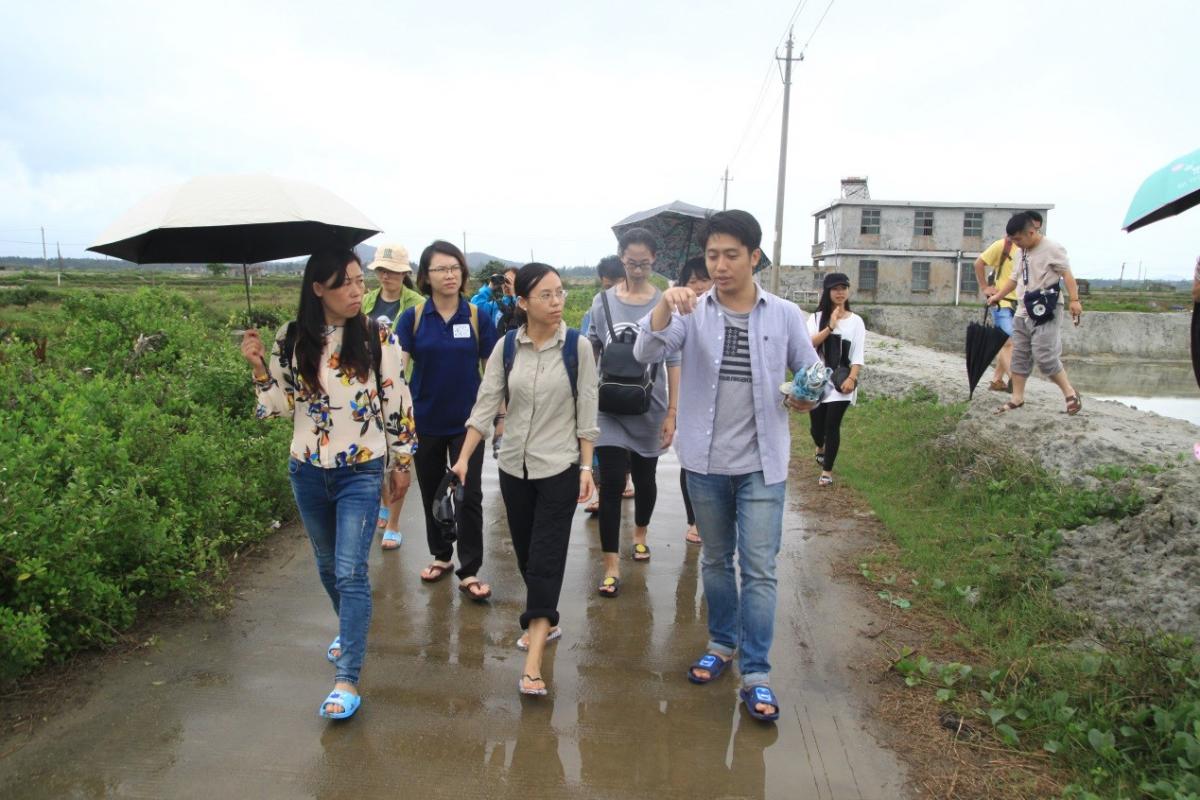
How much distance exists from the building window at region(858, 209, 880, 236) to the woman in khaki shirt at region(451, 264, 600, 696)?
1557 inches

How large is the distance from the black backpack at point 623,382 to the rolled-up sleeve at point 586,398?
0.66m

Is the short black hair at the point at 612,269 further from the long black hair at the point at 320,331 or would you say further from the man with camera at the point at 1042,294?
the man with camera at the point at 1042,294

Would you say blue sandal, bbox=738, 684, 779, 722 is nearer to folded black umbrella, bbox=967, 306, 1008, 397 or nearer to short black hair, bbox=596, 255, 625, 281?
short black hair, bbox=596, 255, 625, 281

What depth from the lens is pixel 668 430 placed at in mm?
4359

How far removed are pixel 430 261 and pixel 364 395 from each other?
1369mm

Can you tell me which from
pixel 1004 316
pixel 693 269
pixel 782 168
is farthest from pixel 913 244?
pixel 693 269

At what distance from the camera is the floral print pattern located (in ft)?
10.1

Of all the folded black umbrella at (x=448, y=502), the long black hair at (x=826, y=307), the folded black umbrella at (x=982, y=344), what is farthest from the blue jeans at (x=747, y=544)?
the folded black umbrella at (x=982, y=344)

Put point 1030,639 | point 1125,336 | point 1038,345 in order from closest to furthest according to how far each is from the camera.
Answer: point 1030,639 → point 1038,345 → point 1125,336

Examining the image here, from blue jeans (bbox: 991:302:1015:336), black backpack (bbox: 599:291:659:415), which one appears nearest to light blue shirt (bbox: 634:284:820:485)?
black backpack (bbox: 599:291:659:415)

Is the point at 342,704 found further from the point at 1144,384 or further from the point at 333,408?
the point at 1144,384

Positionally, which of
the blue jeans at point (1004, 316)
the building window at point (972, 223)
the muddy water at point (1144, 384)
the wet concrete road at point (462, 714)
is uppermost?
the building window at point (972, 223)

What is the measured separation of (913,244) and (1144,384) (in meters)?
20.1

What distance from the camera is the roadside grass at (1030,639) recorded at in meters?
2.61
